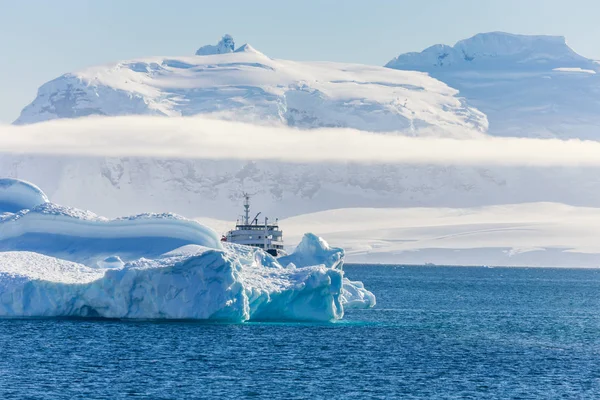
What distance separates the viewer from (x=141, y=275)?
69688mm

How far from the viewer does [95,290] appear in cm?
7175

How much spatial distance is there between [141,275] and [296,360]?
38.2 feet

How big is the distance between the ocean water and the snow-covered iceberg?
43.8 inches

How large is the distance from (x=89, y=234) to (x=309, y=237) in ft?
60.4

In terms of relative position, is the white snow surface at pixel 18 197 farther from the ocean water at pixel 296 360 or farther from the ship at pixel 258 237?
the ship at pixel 258 237

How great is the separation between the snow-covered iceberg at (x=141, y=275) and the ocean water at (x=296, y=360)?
111 cm

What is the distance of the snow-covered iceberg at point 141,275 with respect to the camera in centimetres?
7038

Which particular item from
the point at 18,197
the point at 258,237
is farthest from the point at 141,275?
the point at 258,237

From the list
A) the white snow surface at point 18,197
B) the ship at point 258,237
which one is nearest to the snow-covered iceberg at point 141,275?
the white snow surface at point 18,197

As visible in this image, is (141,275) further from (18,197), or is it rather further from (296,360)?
(18,197)

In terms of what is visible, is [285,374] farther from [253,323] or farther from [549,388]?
[253,323]

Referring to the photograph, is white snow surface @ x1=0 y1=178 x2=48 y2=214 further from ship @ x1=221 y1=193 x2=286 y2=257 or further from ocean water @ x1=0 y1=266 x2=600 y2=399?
ship @ x1=221 y1=193 x2=286 y2=257

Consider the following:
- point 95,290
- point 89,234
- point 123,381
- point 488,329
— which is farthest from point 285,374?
point 488,329

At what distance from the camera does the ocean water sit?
2133 inches
